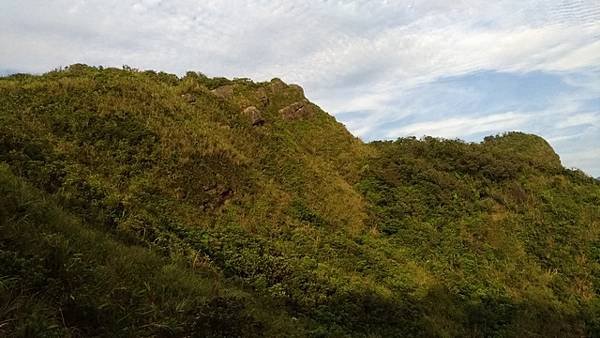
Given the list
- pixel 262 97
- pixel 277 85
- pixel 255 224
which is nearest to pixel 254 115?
pixel 262 97

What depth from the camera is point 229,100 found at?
74.1 ft

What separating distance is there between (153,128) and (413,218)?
10628mm

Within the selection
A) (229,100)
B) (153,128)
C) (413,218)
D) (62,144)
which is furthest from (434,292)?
(229,100)

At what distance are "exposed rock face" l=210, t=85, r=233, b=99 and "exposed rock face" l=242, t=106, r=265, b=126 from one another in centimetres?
217

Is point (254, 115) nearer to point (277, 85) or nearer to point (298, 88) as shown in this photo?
point (277, 85)

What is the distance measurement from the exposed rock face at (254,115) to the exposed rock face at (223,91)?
2167 mm

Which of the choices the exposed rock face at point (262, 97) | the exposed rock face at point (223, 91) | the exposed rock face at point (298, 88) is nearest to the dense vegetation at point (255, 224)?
the exposed rock face at point (262, 97)

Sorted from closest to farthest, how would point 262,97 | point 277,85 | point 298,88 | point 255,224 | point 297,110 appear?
point 255,224 < point 262,97 < point 297,110 < point 277,85 < point 298,88

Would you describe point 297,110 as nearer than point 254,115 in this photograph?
No

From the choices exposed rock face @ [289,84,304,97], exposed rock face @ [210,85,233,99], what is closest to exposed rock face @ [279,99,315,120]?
exposed rock face @ [289,84,304,97]

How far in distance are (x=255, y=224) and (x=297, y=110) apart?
12187mm

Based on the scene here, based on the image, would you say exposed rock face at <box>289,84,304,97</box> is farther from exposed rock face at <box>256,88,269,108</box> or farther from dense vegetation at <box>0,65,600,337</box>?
exposed rock face at <box>256,88,269,108</box>

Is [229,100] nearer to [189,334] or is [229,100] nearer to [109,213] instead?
[109,213]

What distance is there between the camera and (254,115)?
21609 millimetres
